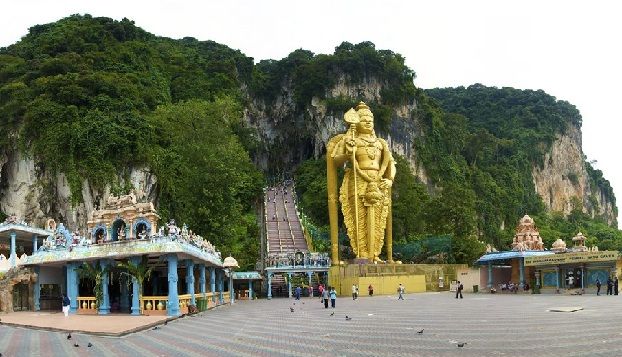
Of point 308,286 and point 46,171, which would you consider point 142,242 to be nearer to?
point 308,286

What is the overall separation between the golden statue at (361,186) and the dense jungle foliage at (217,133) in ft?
20.4

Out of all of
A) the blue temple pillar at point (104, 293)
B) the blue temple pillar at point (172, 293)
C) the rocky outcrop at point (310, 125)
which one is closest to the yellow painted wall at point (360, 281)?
the blue temple pillar at point (172, 293)

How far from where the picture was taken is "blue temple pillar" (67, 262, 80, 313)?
25.0 metres

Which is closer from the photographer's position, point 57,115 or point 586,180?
point 57,115

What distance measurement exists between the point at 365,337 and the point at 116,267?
43.4ft

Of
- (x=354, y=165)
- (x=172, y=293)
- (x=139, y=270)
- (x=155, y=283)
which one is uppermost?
(x=354, y=165)

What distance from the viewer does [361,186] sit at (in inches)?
1543

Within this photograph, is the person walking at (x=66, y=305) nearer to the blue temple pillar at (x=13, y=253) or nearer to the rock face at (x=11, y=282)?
the rock face at (x=11, y=282)

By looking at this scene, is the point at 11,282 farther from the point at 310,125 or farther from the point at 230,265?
the point at 310,125

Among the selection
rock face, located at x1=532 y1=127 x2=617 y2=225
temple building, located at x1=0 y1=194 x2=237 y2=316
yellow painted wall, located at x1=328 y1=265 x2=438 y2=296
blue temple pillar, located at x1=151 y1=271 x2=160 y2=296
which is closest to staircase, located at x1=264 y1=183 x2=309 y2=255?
yellow painted wall, located at x1=328 y1=265 x2=438 y2=296

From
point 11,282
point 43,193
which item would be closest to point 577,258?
point 11,282

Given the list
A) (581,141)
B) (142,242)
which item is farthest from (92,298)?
(581,141)

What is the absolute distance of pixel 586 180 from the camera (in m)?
107

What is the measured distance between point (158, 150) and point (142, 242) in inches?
796
